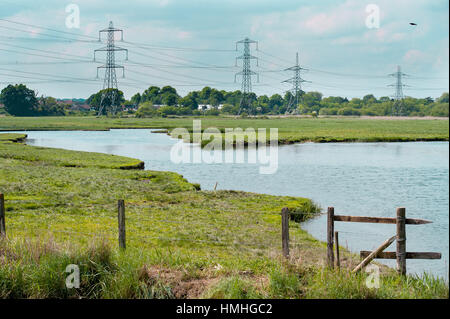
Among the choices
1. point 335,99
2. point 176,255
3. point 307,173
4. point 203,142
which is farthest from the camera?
point 335,99

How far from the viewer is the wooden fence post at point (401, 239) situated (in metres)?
12.2

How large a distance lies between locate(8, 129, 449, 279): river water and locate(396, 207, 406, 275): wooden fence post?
1.71 m

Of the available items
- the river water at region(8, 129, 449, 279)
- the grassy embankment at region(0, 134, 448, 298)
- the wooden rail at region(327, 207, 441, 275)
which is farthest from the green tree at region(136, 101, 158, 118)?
the wooden rail at region(327, 207, 441, 275)

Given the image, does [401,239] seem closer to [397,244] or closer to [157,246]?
[397,244]

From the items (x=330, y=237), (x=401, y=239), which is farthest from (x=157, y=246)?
(x=401, y=239)

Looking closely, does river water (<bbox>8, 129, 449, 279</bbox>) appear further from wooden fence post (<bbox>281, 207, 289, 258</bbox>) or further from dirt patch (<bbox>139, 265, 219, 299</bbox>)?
dirt patch (<bbox>139, 265, 219, 299</bbox>)

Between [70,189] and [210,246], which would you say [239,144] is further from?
[210,246]

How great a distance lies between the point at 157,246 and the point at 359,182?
3020cm

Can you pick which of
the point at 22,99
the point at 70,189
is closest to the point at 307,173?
the point at 70,189

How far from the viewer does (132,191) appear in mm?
33031

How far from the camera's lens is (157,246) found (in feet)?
60.4

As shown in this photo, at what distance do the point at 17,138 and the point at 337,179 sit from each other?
53432mm

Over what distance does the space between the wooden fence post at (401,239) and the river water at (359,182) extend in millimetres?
1707

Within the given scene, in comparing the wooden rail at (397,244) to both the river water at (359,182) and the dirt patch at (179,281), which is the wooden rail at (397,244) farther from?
the dirt patch at (179,281)
